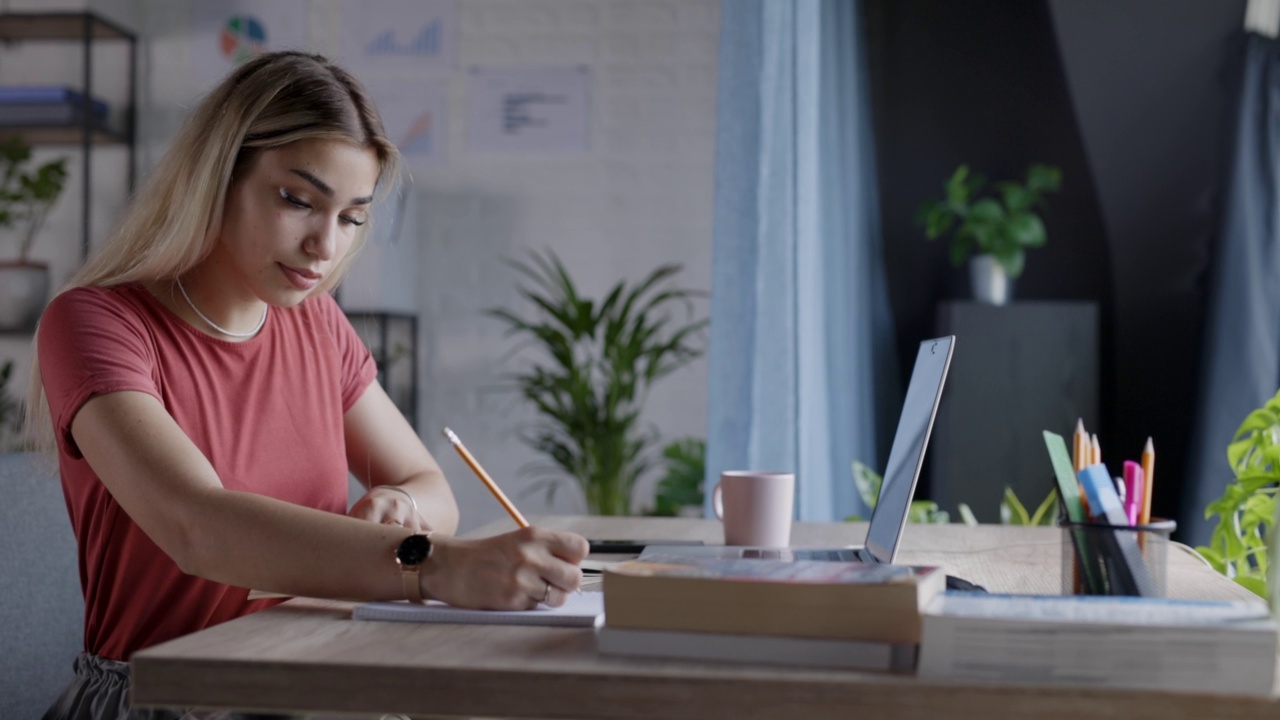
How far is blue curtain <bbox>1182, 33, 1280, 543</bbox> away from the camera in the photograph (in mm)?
2795

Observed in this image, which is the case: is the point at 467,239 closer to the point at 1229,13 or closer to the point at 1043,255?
the point at 1043,255

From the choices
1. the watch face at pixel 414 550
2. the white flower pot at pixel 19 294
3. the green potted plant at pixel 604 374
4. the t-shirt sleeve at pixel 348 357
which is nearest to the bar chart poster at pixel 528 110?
the green potted plant at pixel 604 374

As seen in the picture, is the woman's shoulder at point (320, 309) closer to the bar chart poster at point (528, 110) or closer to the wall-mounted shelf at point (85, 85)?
the bar chart poster at point (528, 110)

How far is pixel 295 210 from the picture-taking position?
3.78 ft

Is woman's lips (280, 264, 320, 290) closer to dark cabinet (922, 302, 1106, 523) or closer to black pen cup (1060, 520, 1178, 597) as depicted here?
black pen cup (1060, 520, 1178, 597)

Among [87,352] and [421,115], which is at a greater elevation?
[421,115]

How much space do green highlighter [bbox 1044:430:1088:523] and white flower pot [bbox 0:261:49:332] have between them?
12.1ft

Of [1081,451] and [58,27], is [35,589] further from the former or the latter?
[58,27]

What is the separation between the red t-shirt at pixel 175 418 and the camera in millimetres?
1073

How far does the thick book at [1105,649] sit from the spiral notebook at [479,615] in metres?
0.26

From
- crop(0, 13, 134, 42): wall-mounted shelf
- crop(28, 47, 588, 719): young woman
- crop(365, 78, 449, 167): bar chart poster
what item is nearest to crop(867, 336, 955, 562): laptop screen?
crop(28, 47, 588, 719): young woman

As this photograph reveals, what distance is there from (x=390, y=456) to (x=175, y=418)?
333 mm

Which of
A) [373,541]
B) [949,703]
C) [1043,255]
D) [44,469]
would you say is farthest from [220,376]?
[1043,255]

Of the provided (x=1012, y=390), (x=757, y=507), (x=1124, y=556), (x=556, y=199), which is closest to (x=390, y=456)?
(x=757, y=507)
